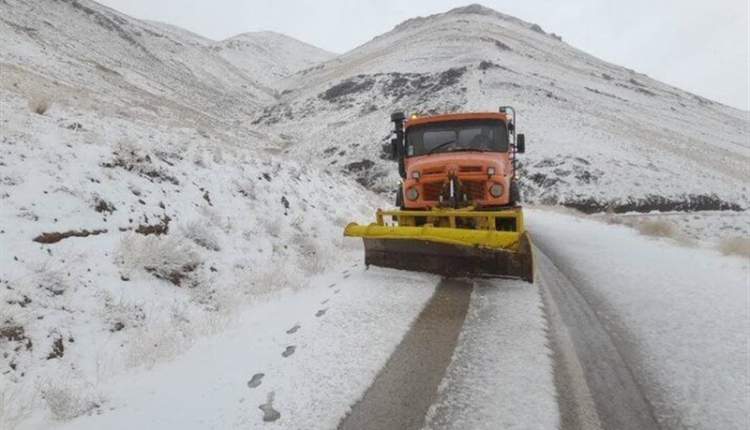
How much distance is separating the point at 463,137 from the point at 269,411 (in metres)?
6.92

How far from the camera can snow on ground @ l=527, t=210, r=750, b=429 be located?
3.53 metres

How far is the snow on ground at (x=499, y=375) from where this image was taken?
10.6ft

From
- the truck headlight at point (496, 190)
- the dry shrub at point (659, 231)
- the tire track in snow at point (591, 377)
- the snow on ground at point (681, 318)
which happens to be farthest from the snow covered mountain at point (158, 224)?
the dry shrub at point (659, 231)

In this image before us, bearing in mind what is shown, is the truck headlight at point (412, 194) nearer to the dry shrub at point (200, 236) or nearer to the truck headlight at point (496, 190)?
the truck headlight at point (496, 190)

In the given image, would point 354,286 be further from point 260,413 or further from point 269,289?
point 260,413

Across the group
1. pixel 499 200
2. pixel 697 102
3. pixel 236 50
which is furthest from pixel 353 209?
pixel 236 50

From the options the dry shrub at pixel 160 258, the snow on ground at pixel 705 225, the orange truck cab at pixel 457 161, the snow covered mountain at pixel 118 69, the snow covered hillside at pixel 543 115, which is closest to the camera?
the dry shrub at pixel 160 258

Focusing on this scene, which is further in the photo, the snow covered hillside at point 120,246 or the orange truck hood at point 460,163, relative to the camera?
the orange truck hood at point 460,163

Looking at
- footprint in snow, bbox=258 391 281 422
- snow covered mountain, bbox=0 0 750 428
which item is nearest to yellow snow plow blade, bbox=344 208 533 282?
snow covered mountain, bbox=0 0 750 428

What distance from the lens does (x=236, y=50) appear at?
85.8 metres

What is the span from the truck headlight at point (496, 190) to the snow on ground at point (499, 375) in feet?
8.43

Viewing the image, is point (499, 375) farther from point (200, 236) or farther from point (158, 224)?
point (158, 224)

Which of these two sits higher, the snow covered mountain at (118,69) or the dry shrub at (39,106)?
the snow covered mountain at (118,69)

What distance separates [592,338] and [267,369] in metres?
3.25
